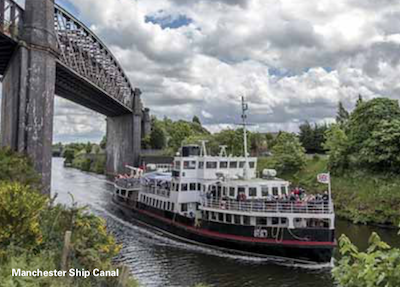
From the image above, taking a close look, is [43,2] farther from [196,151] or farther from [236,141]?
[236,141]

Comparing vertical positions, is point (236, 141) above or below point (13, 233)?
above

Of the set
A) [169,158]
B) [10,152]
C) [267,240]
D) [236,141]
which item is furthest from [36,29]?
[169,158]

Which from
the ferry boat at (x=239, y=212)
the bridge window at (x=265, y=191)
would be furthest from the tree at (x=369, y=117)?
the bridge window at (x=265, y=191)

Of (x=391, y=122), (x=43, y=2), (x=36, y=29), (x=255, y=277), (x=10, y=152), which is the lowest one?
(x=255, y=277)

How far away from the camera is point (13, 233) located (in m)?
12.9

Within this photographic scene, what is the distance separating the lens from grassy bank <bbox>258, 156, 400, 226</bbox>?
3884 cm

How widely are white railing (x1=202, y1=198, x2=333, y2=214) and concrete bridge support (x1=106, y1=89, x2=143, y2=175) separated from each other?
197ft

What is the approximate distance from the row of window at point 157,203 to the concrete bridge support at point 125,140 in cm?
4628

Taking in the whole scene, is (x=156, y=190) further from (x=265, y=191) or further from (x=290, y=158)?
(x=290, y=158)

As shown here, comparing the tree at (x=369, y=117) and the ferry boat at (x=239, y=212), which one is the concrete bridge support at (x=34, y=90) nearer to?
the ferry boat at (x=239, y=212)

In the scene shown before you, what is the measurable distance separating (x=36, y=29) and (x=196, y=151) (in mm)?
16589

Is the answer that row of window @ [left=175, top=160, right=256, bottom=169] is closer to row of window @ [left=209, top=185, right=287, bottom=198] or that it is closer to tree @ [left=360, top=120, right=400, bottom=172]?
row of window @ [left=209, top=185, right=287, bottom=198]

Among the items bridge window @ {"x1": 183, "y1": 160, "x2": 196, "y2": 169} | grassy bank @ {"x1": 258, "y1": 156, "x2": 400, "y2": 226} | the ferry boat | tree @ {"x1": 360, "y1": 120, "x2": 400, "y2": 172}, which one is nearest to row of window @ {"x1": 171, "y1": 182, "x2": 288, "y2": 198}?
the ferry boat

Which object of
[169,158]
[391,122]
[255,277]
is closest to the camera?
[255,277]
